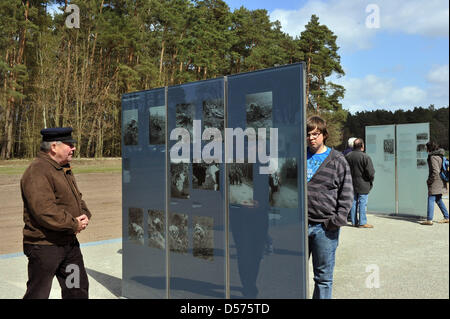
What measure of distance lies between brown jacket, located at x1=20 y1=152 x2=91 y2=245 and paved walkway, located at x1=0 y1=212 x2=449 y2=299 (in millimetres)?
1736

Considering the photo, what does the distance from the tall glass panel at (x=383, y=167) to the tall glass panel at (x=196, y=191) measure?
8279 mm

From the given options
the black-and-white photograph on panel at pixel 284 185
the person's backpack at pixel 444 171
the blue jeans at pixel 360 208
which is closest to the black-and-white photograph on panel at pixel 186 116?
the black-and-white photograph on panel at pixel 284 185

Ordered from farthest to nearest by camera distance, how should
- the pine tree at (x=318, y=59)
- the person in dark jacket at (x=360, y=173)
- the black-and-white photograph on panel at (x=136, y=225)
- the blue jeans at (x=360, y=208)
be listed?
the pine tree at (x=318, y=59), the blue jeans at (x=360, y=208), the person in dark jacket at (x=360, y=173), the black-and-white photograph on panel at (x=136, y=225)

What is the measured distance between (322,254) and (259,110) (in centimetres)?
125

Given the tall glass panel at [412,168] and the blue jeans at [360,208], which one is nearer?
the blue jeans at [360,208]

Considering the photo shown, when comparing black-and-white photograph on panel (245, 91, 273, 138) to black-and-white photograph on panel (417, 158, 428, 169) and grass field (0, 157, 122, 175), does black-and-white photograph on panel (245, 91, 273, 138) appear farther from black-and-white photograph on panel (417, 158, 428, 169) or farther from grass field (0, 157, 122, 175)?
grass field (0, 157, 122, 175)

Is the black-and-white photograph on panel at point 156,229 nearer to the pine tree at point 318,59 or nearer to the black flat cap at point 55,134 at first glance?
the black flat cap at point 55,134

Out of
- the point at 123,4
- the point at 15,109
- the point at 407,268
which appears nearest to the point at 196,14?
the point at 123,4

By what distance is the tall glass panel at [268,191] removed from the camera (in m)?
3.42

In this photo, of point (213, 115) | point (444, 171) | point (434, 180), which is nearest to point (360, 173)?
point (434, 180)

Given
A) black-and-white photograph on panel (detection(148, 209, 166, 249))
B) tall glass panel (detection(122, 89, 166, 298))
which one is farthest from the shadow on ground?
black-and-white photograph on panel (detection(148, 209, 166, 249))

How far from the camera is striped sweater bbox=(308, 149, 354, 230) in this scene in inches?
144

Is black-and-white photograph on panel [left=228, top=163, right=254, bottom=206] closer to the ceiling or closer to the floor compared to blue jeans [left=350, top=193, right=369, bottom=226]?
closer to the ceiling

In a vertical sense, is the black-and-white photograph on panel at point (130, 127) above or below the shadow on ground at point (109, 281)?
above
